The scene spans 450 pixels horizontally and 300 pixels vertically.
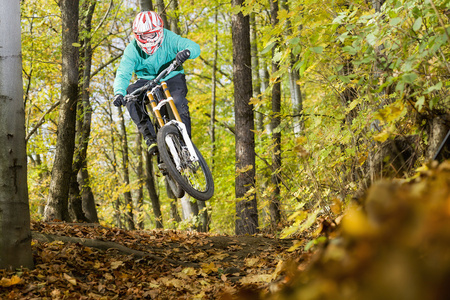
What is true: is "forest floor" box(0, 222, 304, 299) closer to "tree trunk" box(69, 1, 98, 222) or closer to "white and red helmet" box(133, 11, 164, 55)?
"tree trunk" box(69, 1, 98, 222)

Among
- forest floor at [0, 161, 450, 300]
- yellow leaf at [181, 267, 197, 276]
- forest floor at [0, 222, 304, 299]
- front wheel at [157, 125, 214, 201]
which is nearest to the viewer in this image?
forest floor at [0, 161, 450, 300]

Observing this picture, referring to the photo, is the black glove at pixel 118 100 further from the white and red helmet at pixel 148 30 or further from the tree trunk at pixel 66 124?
the tree trunk at pixel 66 124

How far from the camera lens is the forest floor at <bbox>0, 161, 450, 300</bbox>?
2.43 ft

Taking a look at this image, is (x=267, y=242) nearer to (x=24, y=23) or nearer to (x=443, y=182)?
(x=443, y=182)

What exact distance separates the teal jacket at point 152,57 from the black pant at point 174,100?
0.13 meters

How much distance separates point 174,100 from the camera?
558 centimetres

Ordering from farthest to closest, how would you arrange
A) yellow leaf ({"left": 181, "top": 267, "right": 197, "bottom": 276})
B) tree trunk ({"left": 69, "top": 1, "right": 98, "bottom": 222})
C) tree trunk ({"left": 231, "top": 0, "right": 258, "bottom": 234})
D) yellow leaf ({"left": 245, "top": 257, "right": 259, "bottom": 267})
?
1. tree trunk ({"left": 69, "top": 1, "right": 98, "bottom": 222})
2. tree trunk ({"left": 231, "top": 0, "right": 258, "bottom": 234})
3. yellow leaf ({"left": 245, "top": 257, "right": 259, "bottom": 267})
4. yellow leaf ({"left": 181, "top": 267, "right": 197, "bottom": 276})

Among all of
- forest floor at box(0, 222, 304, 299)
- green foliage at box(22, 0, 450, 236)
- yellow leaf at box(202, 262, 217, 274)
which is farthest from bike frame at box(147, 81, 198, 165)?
yellow leaf at box(202, 262, 217, 274)

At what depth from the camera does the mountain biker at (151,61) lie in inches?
207

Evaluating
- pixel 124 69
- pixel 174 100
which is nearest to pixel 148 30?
pixel 124 69

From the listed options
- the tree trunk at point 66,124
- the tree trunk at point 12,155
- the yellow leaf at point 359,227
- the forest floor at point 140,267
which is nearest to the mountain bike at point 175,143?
the forest floor at point 140,267

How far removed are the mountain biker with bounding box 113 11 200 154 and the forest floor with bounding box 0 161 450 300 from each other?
5.55 feet

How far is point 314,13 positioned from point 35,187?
48.1 feet

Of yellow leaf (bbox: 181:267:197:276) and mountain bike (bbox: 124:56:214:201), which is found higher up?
mountain bike (bbox: 124:56:214:201)
